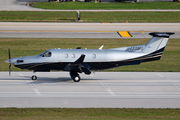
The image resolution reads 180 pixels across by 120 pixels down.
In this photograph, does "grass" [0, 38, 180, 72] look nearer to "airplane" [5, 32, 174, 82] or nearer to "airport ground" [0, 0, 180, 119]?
"airport ground" [0, 0, 180, 119]

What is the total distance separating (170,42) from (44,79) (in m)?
25.0

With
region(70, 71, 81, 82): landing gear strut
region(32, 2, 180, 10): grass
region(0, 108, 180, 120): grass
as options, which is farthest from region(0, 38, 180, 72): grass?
region(32, 2, 180, 10): grass

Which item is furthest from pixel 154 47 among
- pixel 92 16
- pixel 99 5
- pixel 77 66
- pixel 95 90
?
pixel 99 5

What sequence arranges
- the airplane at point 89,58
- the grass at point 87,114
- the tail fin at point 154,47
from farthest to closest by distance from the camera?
the tail fin at point 154,47 → the airplane at point 89,58 → the grass at point 87,114

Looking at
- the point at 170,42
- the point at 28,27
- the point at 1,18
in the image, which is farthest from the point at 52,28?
the point at 170,42

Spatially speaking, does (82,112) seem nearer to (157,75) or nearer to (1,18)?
(157,75)

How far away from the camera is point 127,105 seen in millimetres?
19516

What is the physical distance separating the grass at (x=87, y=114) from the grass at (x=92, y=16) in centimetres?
4363

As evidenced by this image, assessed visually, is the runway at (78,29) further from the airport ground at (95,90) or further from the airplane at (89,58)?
the airplane at (89,58)

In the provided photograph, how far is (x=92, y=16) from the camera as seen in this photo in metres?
64.2

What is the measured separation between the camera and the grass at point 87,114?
16.8m

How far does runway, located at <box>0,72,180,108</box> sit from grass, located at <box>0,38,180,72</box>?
4414mm

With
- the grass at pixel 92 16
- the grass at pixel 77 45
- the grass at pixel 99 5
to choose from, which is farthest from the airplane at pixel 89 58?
the grass at pixel 99 5

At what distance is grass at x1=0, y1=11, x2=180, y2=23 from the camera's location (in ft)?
200
